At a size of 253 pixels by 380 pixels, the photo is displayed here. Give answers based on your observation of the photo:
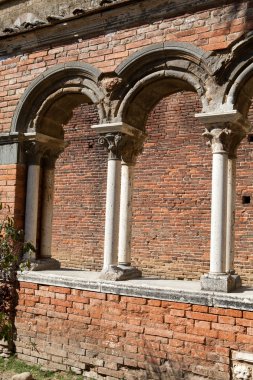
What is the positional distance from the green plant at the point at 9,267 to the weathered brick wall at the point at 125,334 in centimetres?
13

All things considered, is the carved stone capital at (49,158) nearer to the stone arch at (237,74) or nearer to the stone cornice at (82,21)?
the stone cornice at (82,21)

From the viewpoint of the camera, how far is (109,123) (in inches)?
214

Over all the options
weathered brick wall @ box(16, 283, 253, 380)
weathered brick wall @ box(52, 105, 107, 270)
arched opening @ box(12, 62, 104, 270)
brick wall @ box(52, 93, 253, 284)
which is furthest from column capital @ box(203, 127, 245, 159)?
weathered brick wall @ box(52, 105, 107, 270)

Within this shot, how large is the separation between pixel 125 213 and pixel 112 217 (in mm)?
271

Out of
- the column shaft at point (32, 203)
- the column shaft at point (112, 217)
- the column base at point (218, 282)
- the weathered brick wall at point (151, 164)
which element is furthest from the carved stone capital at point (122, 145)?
the column base at point (218, 282)

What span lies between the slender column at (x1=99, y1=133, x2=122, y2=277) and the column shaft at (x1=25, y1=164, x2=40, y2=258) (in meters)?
1.24

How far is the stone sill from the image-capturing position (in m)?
4.37

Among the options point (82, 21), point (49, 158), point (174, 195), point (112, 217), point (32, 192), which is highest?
point (82, 21)

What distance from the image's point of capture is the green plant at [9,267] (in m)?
5.71

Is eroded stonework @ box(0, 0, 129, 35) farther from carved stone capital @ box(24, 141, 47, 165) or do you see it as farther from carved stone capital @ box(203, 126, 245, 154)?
carved stone capital @ box(203, 126, 245, 154)

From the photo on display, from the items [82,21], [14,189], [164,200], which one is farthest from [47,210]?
[164,200]

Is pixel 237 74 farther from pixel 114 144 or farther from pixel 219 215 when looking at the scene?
pixel 114 144

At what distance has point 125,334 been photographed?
5020 mm

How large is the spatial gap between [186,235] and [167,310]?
4.37 m
